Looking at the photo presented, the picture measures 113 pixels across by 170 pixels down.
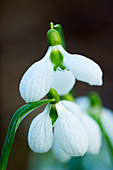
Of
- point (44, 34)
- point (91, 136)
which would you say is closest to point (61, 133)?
point (91, 136)

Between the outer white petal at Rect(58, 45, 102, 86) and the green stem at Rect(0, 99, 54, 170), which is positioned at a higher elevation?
the outer white petal at Rect(58, 45, 102, 86)

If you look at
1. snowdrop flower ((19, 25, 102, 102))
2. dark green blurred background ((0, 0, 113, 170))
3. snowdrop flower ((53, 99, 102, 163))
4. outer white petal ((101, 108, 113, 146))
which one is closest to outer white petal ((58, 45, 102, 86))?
snowdrop flower ((19, 25, 102, 102))

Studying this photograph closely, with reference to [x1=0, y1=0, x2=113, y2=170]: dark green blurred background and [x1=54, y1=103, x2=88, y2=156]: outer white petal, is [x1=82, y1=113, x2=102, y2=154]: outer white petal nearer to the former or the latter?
[x1=54, y1=103, x2=88, y2=156]: outer white petal

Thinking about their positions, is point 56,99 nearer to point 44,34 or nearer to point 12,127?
point 12,127

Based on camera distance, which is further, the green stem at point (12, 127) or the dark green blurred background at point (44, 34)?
the dark green blurred background at point (44, 34)

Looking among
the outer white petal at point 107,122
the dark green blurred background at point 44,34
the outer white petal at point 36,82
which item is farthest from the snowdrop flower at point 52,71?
the dark green blurred background at point 44,34

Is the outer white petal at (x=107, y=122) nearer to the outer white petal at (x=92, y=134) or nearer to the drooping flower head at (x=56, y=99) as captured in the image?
the outer white petal at (x=92, y=134)
